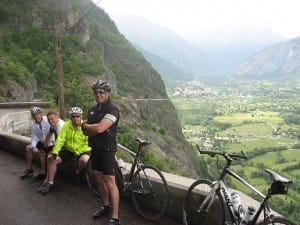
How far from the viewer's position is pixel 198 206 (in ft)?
20.7

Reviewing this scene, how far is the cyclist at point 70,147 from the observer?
8211 mm

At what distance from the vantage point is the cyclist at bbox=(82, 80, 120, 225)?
627 centimetres

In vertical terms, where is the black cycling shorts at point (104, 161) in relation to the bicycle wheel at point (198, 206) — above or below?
above

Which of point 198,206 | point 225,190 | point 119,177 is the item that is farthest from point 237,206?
point 119,177

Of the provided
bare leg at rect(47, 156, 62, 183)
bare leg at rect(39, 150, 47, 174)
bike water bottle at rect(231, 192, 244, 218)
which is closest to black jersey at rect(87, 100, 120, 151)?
bike water bottle at rect(231, 192, 244, 218)

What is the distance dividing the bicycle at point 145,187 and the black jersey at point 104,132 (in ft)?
2.15

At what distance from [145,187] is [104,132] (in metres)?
1.34

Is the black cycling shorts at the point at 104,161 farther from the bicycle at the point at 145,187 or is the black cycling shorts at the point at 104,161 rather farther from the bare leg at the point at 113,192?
the bicycle at the point at 145,187

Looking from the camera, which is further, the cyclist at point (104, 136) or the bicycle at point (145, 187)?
the bicycle at point (145, 187)

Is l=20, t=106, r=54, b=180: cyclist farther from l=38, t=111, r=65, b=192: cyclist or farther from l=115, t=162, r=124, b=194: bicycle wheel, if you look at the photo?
l=115, t=162, r=124, b=194: bicycle wheel

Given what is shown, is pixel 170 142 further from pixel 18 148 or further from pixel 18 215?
pixel 18 215

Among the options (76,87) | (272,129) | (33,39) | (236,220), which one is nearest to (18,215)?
(236,220)

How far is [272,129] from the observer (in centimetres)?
14962

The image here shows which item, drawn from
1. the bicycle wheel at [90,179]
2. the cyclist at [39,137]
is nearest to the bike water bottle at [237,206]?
the bicycle wheel at [90,179]
